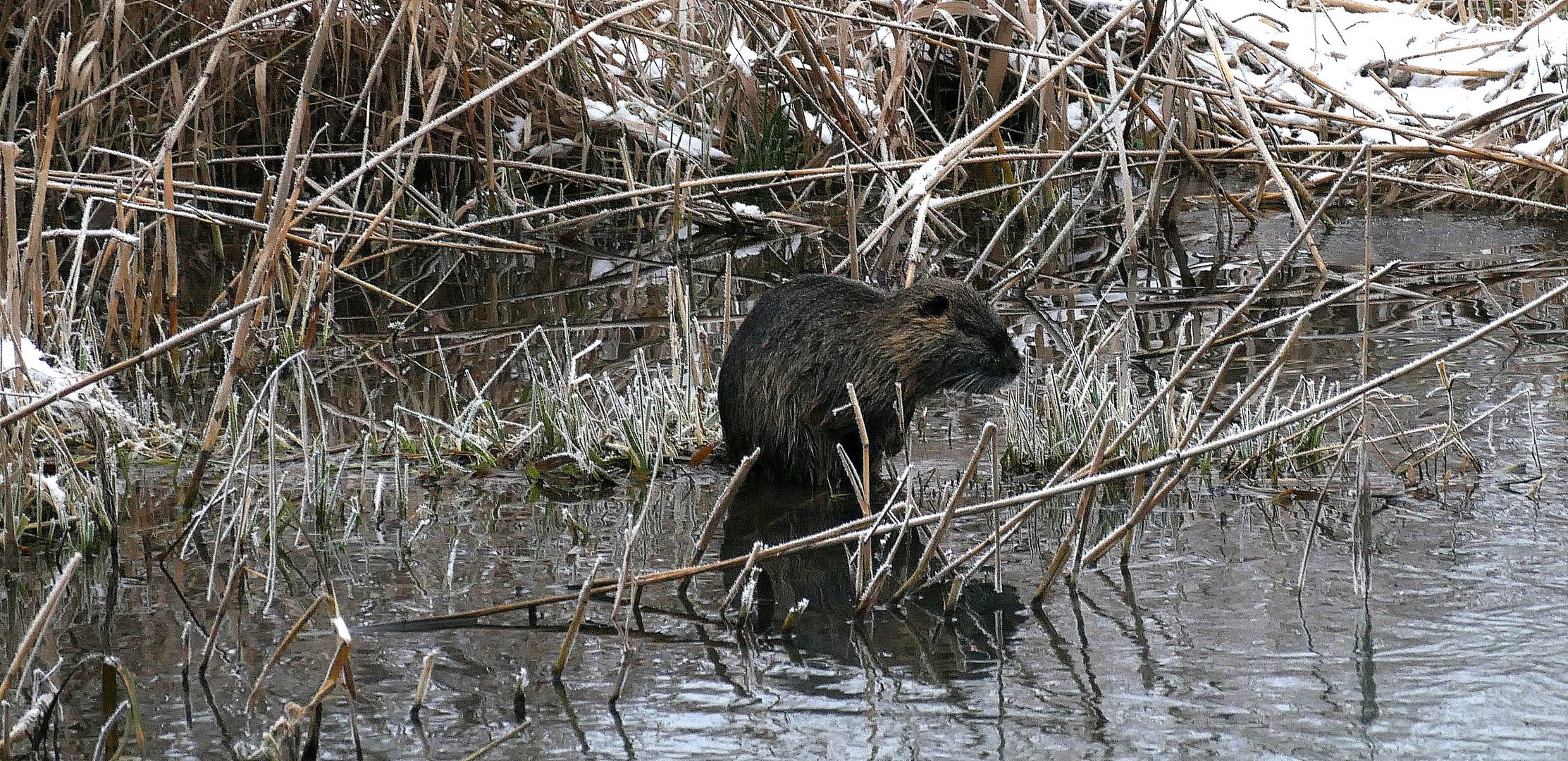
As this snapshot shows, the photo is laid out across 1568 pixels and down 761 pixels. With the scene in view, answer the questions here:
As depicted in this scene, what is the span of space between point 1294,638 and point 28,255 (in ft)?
10.0

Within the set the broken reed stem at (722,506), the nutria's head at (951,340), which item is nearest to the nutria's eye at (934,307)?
the nutria's head at (951,340)

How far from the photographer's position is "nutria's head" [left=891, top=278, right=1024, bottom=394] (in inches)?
182

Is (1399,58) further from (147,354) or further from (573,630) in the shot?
(147,354)

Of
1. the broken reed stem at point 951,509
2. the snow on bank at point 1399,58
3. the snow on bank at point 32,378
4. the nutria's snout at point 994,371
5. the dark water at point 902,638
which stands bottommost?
the dark water at point 902,638

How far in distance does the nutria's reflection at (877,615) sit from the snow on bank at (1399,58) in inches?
171

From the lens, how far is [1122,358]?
4664mm

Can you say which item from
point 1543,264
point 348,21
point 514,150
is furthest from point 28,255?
point 1543,264

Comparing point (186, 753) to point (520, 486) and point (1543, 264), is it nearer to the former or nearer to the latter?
point (520, 486)

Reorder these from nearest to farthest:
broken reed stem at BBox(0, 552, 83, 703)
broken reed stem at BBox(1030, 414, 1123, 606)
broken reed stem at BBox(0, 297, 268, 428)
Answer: broken reed stem at BBox(0, 552, 83, 703) → broken reed stem at BBox(0, 297, 268, 428) → broken reed stem at BBox(1030, 414, 1123, 606)

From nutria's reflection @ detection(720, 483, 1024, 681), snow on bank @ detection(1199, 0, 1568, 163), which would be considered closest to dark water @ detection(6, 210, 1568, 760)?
nutria's reflection @ detection(720, 483, 1024, 681)

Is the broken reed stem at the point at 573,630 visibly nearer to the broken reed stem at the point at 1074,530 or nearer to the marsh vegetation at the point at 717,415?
the marsh vegetation at the point at 717,415

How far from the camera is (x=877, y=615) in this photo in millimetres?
3445

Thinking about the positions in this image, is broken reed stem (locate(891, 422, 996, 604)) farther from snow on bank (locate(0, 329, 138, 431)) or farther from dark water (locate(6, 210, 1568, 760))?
snow on bank (locate(0, 329, 138, 431))

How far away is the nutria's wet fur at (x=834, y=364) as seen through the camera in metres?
4.54
